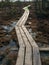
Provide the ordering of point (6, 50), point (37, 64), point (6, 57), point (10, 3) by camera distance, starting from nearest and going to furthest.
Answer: point (37, 64) < point (6, 57) < point (6, 50) < point (10, 3)

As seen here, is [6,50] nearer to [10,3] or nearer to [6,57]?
[6,57]

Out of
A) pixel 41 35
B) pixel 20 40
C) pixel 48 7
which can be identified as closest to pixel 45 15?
pixel 48 7

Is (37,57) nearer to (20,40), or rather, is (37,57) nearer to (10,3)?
(20,40)

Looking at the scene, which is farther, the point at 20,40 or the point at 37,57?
the point at 20,40

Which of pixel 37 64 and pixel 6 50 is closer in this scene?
pixel 37 64

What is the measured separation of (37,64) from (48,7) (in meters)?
8.77

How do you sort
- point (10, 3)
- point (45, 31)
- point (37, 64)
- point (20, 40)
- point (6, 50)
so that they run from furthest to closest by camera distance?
point (10, 3), point (45, 31), point (20, 40), point (6, 50), point (37, 64)

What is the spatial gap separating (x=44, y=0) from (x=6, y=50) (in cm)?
756

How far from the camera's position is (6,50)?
531cm

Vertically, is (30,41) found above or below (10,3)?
below

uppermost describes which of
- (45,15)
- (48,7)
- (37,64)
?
(48,7)

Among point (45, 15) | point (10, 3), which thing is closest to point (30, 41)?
point (45, 15)

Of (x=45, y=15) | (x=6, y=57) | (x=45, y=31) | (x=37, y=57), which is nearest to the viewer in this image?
(x=37, y=57)

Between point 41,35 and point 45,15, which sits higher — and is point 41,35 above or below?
below
